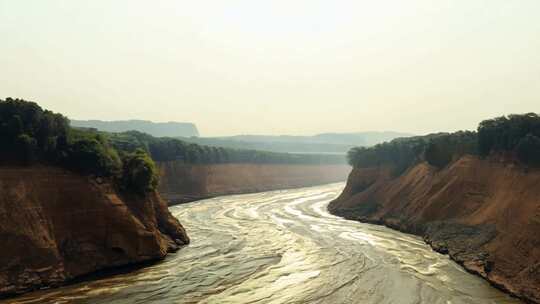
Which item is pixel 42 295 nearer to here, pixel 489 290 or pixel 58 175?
pixel 58 175

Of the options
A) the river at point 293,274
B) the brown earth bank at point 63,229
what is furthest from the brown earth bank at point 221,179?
the brown earth bank at point 63,229

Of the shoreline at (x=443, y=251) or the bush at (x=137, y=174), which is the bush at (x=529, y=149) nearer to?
the shoreline at (x=443, y=251)

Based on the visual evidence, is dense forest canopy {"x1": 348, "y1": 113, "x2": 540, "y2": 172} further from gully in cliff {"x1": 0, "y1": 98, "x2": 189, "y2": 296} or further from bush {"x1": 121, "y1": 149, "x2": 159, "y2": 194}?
bush {"x1": 121, "y1": 149, "x2": 159, "y2": 194}

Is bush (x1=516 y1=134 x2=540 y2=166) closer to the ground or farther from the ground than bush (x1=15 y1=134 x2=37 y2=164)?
closer to the ground

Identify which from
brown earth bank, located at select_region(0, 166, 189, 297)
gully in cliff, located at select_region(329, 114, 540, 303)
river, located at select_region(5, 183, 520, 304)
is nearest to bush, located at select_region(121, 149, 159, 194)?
brown earth bank, located at select_region(0, 166, 189, 297)

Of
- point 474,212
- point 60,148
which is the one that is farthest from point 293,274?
point 474,212

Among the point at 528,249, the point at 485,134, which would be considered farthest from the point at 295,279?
the point at 485,134
